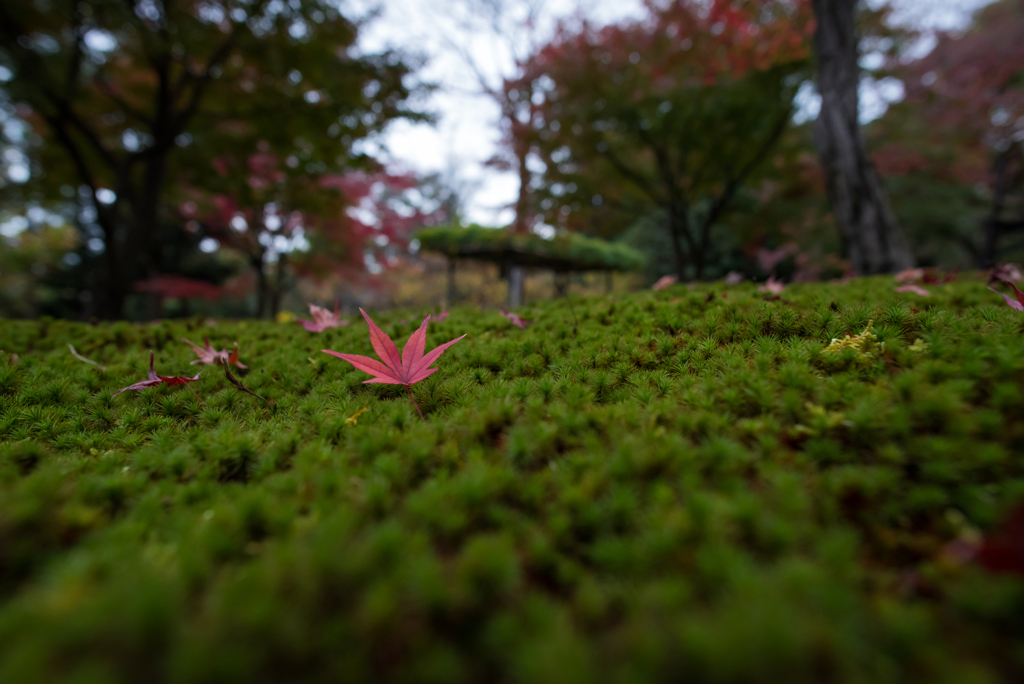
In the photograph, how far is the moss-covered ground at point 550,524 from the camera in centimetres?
71

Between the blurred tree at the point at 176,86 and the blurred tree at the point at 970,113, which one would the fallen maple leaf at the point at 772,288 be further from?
the blurred tree at the point at 970,113

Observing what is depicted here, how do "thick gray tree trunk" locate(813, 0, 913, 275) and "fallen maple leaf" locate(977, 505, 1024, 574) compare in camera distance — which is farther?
"thick gray tree trunk" locate(813, 0, 913, 275)

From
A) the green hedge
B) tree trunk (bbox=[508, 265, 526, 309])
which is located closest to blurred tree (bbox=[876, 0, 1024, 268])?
the green hedge

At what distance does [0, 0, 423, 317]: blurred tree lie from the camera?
6.22 metres

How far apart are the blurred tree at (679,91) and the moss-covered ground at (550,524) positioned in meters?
7.97

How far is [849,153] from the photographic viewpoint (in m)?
6.37

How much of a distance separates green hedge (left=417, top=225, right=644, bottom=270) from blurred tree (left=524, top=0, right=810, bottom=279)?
1640 mm

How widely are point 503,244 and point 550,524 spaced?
343 inches

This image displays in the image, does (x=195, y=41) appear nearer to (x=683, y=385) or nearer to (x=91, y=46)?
(x=91, y=46)

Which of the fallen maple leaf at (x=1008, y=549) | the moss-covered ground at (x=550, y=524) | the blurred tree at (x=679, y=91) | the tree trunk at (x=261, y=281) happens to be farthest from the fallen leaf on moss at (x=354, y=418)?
the tree trunk at (x=261, y=281)

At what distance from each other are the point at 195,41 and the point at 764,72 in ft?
32.8

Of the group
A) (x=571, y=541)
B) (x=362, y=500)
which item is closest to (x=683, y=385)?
(x=571, y=541)

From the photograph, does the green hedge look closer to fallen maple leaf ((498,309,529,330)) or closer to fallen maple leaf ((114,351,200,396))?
fallen maple leaf ((498,309,529,330))

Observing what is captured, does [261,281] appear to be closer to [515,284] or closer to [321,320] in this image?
[515,284]
